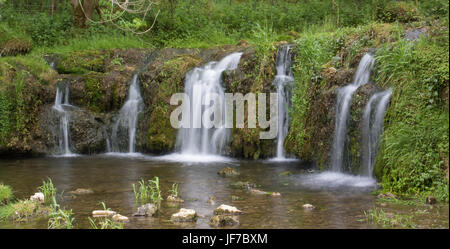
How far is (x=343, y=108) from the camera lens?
31.4 feet

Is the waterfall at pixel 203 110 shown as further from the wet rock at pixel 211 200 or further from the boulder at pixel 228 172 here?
the wet rock at pixel 211 200

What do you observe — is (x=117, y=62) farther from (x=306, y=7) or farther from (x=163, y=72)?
(x=306, y=7)

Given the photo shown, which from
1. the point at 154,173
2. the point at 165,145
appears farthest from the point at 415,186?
the point at 165,145

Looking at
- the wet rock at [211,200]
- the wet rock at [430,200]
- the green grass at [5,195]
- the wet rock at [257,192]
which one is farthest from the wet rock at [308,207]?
the green grass at [5,195]

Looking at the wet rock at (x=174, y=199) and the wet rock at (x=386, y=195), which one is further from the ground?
the wet rock at (x=386, y=195)

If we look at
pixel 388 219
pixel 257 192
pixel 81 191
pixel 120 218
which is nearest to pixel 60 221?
pixel 120 218

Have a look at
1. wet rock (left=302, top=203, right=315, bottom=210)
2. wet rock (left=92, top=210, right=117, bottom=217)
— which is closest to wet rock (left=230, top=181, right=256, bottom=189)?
wet rock (left=302, top=203, right=315, bottom=210)

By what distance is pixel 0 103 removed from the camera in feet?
44.4

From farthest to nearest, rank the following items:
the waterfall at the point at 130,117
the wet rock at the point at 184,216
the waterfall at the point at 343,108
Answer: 1. the waterfall at the point at 130,117
2. the waterfall at the point at 343,108
3. the wet rock at the point at 184,216

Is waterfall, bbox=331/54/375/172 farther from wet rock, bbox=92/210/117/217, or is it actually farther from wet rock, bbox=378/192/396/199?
wet rock, bbox=92/210/117/217

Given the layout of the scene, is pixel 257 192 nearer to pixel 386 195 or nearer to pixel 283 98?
pixel 386 195

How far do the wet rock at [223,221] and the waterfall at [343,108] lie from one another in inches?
151

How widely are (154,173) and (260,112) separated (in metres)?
3.05

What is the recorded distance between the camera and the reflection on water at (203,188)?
21.4ft
